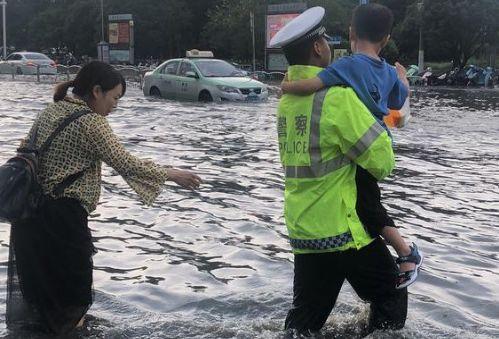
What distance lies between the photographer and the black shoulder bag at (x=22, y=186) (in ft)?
11.6

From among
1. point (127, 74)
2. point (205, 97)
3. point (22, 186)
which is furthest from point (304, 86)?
point (127, 74)

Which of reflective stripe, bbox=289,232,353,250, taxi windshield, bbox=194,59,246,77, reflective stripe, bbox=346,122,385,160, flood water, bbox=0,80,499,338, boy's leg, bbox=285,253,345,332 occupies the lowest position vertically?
flood water, bbox=0,80,499,338

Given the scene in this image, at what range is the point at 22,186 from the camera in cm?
355

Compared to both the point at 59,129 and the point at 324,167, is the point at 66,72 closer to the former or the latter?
the point at 59,129

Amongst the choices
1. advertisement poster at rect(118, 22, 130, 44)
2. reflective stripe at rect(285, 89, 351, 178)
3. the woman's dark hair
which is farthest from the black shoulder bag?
advertisement poster at rect(118, 22, 130, 44)

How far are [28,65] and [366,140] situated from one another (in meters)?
39.6

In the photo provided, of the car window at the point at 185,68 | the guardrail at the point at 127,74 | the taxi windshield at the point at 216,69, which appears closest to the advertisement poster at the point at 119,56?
the guardrail at the point at 127,74

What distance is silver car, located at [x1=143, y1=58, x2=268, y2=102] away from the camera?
19703 mm

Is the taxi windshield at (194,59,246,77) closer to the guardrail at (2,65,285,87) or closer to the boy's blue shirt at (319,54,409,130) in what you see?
the guardrail at (2,65,285,87)

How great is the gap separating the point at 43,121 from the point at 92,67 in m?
0.40

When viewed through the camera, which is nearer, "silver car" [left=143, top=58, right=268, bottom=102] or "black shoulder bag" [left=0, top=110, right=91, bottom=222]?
"black shoulder bag" [left=0, top=110, right=91, bottom=222]

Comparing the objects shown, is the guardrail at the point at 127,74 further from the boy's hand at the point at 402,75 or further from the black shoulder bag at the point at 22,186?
the boy's hand at the point at 402,75

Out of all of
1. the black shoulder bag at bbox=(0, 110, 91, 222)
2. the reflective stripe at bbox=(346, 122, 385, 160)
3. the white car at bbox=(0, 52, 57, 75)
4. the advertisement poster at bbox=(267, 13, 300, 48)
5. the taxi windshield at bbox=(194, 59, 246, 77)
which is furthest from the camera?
the advertisement poster at bbox=(267, 13, 300, 48)

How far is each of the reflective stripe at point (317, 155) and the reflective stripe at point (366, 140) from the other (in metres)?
0.11
